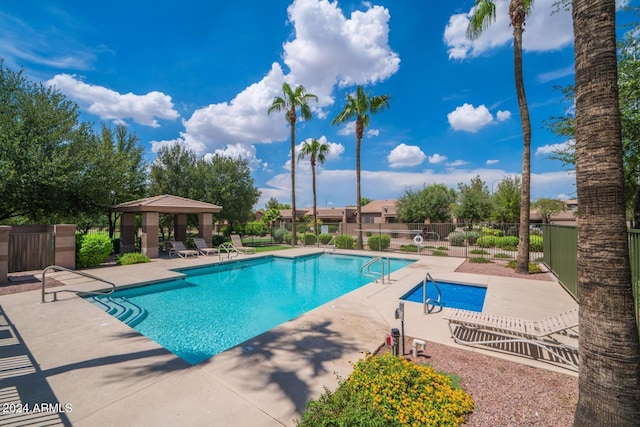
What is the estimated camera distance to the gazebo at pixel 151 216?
46.6 feet

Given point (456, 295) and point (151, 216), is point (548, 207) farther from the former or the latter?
point (151, 216)

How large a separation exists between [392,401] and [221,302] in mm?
6883

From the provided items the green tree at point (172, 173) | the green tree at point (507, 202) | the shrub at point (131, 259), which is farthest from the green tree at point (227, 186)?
the green tree at point (507, 202)

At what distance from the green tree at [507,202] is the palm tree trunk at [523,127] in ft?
62.7

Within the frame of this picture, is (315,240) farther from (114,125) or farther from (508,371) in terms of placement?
(508,371)

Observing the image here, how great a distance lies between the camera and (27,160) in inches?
408

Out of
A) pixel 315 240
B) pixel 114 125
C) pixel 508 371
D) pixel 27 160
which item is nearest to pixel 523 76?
pixel 508 371

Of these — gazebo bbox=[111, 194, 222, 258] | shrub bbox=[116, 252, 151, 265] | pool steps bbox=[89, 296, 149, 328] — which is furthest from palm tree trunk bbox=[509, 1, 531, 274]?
shrub bbox=[116, 252, 151, 265]

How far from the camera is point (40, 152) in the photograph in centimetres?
1053

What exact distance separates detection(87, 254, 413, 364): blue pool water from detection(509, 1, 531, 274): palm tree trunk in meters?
5.52

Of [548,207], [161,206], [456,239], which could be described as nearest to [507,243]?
[456,239]

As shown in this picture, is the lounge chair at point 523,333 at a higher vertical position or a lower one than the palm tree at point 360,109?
lower

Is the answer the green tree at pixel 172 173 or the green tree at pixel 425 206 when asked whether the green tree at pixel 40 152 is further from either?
the green tree at pixel 425 206

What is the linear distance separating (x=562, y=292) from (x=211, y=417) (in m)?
9.65
